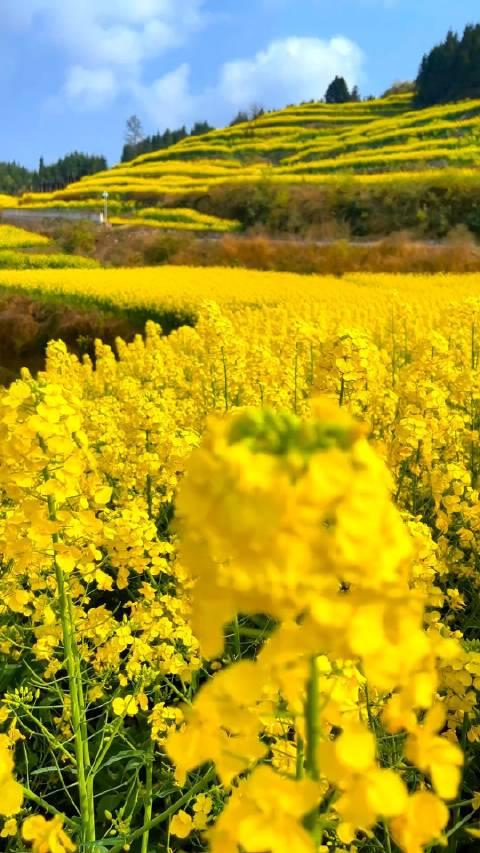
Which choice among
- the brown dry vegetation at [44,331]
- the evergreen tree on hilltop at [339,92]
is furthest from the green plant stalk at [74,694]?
the evergreen tree on hilltop at [339,92]

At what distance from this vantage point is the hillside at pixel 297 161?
30.3m

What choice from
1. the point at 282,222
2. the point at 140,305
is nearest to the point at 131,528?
the point at 140,305

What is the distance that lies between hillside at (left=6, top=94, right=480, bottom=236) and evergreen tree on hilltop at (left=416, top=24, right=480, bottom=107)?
7.49 feet

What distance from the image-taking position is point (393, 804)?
0.71 meters

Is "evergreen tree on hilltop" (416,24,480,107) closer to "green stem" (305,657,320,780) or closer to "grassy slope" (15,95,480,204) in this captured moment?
"grassy slope" (15,95,480,204)

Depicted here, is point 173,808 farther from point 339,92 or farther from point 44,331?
point 339,92

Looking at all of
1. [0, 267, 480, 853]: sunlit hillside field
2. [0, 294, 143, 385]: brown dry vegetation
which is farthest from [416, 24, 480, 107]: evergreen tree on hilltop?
[0, 267, 480, 853]: sunlit hillside field

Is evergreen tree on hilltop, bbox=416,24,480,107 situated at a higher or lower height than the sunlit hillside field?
higher

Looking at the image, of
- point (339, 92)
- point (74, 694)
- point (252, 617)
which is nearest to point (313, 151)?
A: point (339, 92)

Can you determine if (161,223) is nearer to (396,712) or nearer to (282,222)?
(282,222)

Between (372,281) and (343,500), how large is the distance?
14004mm

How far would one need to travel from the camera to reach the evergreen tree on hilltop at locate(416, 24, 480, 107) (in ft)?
173

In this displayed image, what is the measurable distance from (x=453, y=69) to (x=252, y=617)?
61.3 metres

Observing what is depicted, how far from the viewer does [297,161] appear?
43656mm
